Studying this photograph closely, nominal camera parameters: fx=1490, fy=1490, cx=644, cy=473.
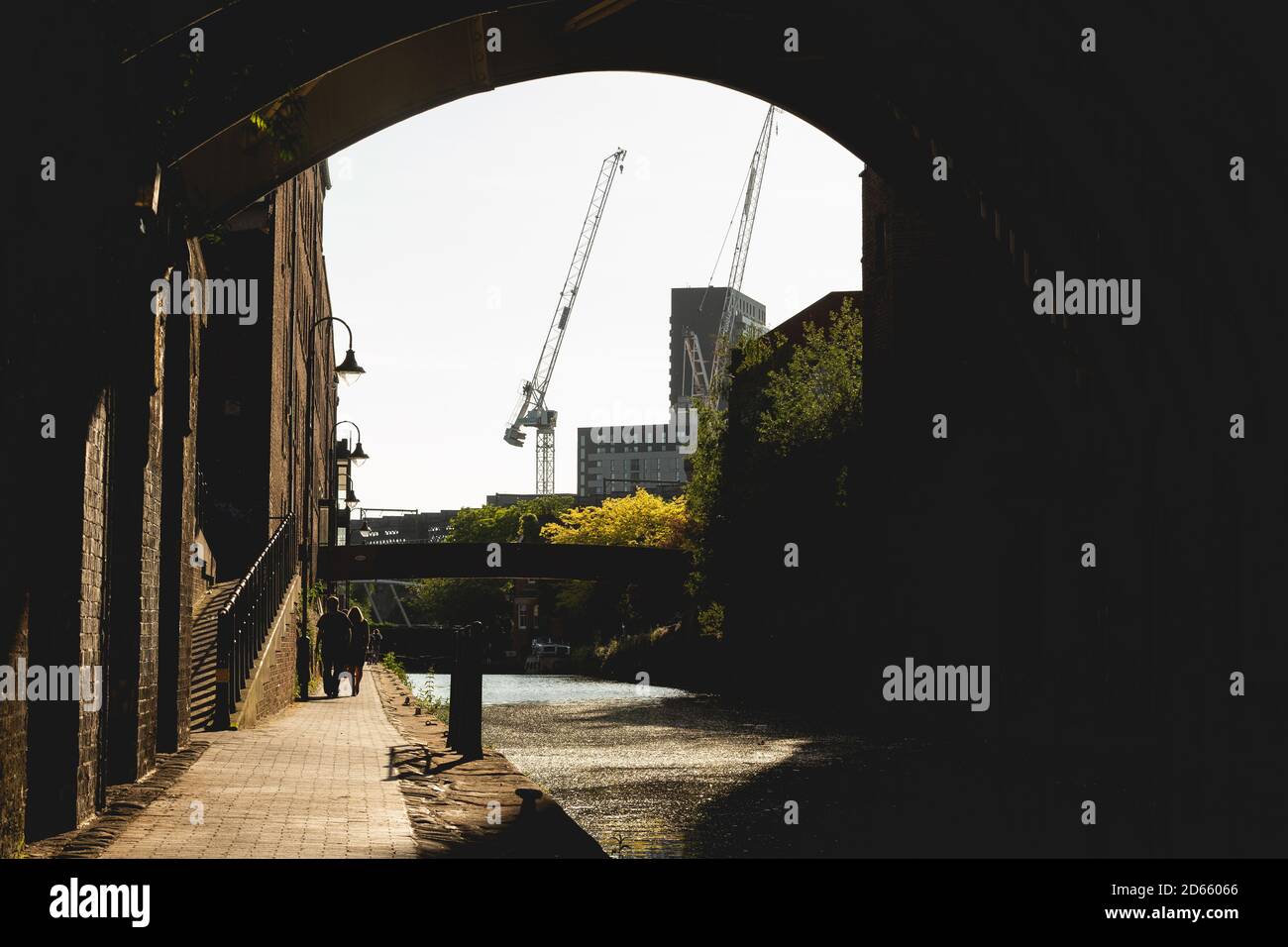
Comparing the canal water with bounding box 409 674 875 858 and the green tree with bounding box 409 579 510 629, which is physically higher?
Answer: the canal water with bounding box 409 674 875 858

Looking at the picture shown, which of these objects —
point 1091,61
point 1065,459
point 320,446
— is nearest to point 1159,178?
point 1091,61

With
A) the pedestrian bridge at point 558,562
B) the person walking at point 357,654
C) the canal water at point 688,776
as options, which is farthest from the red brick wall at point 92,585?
the pedestrian bridge at point 558,562

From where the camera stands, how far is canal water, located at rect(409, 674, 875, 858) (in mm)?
9617

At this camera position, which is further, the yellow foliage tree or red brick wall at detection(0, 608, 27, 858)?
the yellow foliage tree

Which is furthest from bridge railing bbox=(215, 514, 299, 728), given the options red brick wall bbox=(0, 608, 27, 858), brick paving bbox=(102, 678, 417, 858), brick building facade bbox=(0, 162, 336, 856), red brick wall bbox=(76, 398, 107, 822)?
red brick wall bbox=(0, 608, 27, 858)

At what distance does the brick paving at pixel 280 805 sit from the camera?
7.18 m

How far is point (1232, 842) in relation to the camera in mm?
10750

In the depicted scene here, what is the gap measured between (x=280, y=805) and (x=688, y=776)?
19.7 feet

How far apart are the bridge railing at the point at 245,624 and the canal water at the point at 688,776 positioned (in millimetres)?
3197

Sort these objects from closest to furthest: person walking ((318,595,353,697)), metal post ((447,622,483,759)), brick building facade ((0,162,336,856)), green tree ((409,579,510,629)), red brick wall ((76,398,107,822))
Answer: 1. brick building facade ((0,162,336,856))
2. red brick wall ((76,398,107,822))
3. metal post ((447,622,483,759))
4. person walking ((318,595,353,697))
5. green tree ((409,579,510,629))

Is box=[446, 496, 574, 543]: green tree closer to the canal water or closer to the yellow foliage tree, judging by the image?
the yellow foliage tree

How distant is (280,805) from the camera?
8.96 meters

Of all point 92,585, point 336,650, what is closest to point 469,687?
point 92,585

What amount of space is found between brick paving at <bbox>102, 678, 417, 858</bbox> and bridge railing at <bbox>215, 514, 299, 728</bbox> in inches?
34.4
